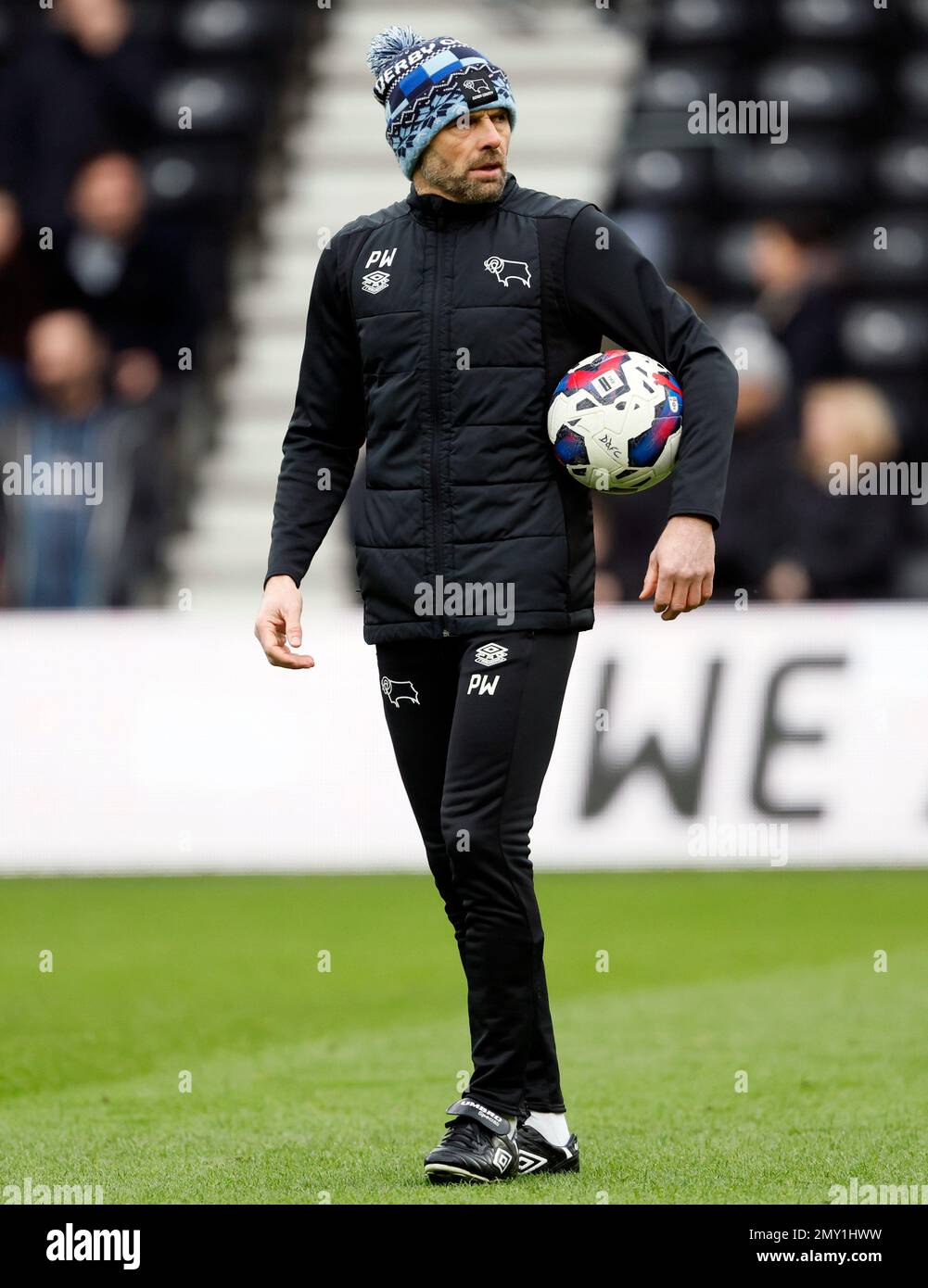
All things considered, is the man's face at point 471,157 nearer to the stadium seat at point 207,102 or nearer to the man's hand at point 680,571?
the man's hand at point 680,571

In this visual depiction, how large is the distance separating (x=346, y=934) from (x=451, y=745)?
4.50 metres

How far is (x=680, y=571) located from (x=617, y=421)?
346mm

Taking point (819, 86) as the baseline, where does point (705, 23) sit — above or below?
above

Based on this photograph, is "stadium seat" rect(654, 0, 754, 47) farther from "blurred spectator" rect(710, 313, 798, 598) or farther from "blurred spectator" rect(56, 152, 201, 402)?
"blurred spectator" rect(56, 152, 201, 402)

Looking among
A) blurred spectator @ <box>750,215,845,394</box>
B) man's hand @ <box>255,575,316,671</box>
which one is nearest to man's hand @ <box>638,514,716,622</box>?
man's hand @ <box>255,575,316,671</box>

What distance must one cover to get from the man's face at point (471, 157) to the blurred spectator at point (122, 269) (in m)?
9.52

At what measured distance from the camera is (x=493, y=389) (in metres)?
4.29

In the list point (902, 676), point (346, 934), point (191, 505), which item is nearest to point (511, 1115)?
point (346, 934)

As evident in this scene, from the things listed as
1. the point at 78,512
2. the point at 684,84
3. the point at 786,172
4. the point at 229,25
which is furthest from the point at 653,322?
the point at 229,25

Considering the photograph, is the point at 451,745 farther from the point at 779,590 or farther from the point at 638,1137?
the point at 779,590

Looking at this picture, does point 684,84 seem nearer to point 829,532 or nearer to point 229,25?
point 229,25

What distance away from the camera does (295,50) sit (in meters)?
16.1

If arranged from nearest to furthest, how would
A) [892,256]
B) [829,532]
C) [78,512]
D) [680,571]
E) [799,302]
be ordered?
1. [680,571]
2. [829,532]
3. [78,512]
4. [799,302]
5. [892,256]

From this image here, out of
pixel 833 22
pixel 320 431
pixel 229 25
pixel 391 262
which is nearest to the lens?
pixel 391 262
